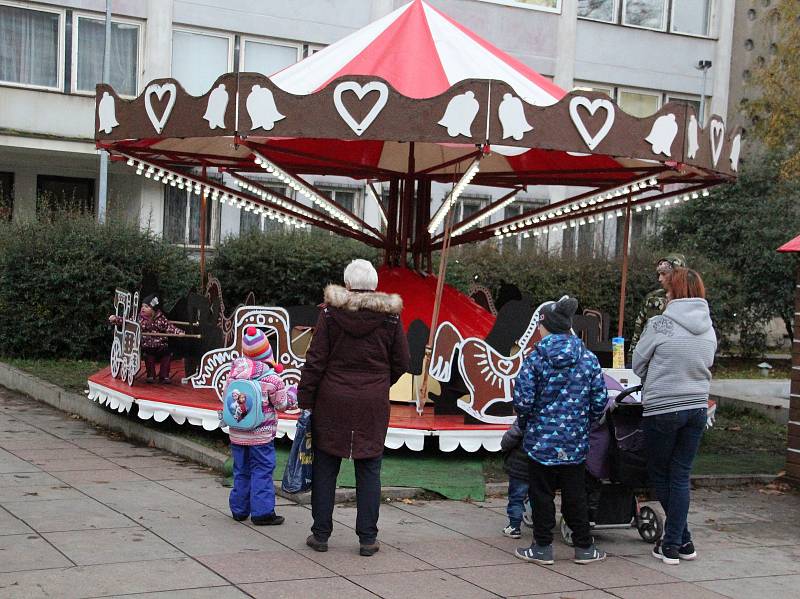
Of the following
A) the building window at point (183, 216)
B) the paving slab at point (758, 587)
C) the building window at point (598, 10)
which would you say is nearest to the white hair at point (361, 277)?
the paving slab at point (758, 587)

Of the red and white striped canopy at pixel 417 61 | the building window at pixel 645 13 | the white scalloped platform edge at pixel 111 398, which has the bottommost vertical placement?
the white scalloped platform edge at pixel 111 398

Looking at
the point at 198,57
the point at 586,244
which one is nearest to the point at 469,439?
the point at 586,244

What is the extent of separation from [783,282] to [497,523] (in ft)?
55.3

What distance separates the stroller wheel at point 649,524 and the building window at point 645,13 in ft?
76.4

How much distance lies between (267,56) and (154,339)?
1443cm

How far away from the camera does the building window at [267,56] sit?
80.2ft

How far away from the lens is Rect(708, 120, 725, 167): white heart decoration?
1117cm

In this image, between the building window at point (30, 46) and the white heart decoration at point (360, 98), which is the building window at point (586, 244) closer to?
the building window at point (30, 46)

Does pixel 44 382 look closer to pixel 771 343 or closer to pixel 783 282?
pixel 783 282

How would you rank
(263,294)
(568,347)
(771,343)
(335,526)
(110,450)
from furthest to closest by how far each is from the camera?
(771,343)
(263,294)
(110,450)
(335,526)
(568,347)

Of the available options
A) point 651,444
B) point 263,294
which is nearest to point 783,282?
point 263,294

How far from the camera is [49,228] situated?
16.4 meters

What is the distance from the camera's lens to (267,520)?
7.41 m

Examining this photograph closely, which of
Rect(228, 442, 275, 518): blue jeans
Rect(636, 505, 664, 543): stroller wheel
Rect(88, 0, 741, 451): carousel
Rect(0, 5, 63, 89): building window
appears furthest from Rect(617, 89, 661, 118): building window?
Rect(228, 442, 275, 518): blue jeans
